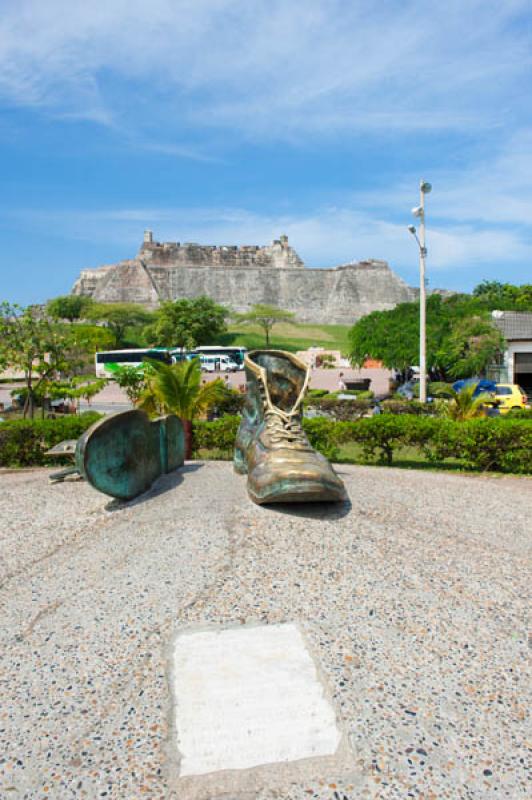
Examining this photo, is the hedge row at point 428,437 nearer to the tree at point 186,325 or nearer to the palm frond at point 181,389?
the palm frond at point 181,389

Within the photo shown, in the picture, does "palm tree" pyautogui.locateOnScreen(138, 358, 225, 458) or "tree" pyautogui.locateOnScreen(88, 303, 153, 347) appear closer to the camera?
"palm tree" pyautogui.locateOnScreen(138, 358, 225, 458)

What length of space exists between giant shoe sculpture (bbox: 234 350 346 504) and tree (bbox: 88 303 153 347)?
1718 inches

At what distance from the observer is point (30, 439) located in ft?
27.4

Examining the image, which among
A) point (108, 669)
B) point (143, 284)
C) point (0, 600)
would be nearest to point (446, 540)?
point (108, 669)

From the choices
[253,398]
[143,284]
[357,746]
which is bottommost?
[357,746]

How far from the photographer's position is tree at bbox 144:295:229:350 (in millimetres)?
43031

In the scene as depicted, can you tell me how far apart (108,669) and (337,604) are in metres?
1.16

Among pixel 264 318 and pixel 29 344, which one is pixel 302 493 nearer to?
pixel 29 344

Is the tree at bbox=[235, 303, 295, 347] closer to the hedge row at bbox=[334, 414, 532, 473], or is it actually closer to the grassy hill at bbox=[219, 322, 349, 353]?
Answer: the grassy hill at bbox=[219, 322, 349, 353]

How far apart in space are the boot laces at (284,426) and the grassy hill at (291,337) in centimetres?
4126

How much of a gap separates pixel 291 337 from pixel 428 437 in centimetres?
4763

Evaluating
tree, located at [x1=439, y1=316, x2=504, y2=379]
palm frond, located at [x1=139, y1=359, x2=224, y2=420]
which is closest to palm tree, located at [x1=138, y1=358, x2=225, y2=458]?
palm frond, located at [x1=139, y1=359, x2=224, y2=420]

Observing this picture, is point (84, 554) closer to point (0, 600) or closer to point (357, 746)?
point (0, 600)

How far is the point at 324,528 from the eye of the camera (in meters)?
4.00
